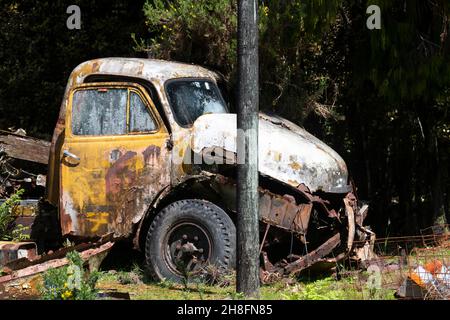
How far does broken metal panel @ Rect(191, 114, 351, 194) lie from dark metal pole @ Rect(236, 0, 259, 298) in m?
1.15

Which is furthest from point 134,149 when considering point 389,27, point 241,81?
point 389,27

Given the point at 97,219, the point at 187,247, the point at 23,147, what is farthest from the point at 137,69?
the point at 23,147

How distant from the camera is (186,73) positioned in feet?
30.9

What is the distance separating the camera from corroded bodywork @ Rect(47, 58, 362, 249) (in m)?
8.36

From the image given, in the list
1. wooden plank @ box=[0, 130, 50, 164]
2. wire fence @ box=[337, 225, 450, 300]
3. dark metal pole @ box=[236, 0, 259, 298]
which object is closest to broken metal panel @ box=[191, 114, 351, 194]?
wire fence @ box=[337, 225, 450, 300]

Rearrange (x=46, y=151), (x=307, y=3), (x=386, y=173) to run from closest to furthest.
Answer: (x=307, y=3), (x=46, y=151), (x=386, y=173)

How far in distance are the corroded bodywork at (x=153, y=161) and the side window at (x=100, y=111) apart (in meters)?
0.07

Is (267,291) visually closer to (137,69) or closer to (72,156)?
(72,156)

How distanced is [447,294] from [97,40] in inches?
359

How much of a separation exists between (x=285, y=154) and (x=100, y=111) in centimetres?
231

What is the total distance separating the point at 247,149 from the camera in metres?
7.09

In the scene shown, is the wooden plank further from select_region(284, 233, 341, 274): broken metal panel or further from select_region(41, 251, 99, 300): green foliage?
select_region(284, 233, 341, 274): broken metal panel

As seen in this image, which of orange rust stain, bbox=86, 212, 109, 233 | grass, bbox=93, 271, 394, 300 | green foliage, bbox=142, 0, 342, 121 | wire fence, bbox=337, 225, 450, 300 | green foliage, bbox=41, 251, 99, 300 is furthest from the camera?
green foliage, bbox=142, 0, 342, 121

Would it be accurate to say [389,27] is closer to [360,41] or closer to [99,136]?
[360,41]
